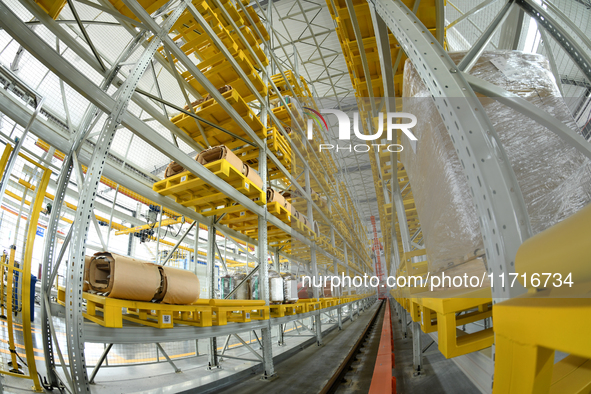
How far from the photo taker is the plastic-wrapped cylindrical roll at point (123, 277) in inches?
86.4

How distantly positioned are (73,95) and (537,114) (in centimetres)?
924

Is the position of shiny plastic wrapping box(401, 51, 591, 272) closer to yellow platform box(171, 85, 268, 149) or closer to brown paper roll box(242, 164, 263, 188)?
brown paper roll box(242, 164, 263, 188)

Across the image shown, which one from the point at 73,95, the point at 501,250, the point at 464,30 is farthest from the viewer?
the point at 464,30

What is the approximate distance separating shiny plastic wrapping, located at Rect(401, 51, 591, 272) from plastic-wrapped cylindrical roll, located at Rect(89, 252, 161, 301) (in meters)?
2.44

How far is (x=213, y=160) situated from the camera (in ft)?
→ 11.7

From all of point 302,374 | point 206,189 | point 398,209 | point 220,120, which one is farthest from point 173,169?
point 302,374

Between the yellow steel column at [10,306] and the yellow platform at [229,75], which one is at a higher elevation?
the yellow platform at [229,75]

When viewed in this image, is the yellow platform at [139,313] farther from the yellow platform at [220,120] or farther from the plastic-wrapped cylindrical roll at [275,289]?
the yellow platform at [220,120]

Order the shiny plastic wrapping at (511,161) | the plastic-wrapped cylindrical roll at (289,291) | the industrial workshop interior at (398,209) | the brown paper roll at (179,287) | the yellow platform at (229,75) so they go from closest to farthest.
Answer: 1. the industrial workshop interior at (398,209)
2. the shiny plastic wrapping at (511,161)
3. the brown paper roll at (179,287)
4. the yellow platform at (229,75)
5. the plastic-wrapped cylindrical roll at (289,291)

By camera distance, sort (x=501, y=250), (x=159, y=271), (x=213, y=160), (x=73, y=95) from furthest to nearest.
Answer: (x=73, y=95) < (x=213, y=160) < (x=159, y=271) < (x=501, y=250)

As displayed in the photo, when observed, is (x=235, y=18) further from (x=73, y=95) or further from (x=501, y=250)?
(x=501, y=250)

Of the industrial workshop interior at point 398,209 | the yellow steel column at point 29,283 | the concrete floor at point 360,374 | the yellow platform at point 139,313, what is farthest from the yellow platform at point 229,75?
the concrete floor at point 360,374

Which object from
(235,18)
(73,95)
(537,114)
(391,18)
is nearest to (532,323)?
(537,114)

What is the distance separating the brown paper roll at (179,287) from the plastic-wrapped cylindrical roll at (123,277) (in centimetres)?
11
